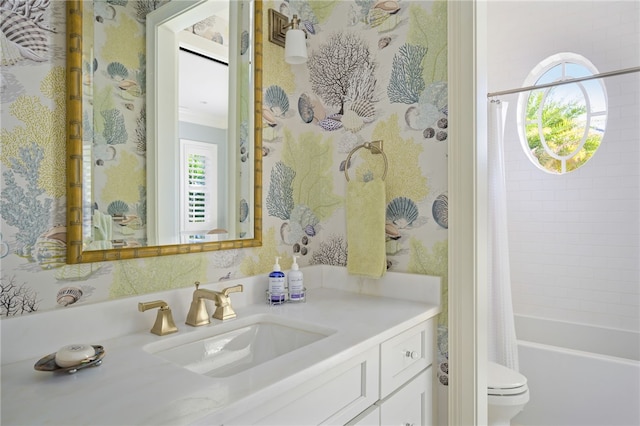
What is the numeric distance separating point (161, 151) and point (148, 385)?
27.8 inches

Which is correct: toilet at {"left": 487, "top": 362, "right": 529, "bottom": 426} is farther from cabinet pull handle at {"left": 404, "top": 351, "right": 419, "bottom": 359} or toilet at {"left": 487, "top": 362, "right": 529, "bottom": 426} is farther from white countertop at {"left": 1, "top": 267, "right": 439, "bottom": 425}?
white countertop at {"left": 1, "top": 267, "right": 439, "bottom": 425}

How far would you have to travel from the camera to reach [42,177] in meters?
1.00

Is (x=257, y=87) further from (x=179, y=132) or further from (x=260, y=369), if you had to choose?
(x=260, y=369)

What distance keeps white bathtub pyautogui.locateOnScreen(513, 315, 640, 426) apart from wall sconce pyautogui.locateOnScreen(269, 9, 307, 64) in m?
2.23

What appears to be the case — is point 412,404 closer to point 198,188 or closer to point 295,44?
point 198,188

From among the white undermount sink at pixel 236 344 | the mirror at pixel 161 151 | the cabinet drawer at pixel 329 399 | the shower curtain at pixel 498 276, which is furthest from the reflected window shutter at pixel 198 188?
the shower curtain at pixel 498 276

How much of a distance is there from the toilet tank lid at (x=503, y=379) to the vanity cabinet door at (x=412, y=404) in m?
0.53

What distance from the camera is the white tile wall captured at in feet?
8.54

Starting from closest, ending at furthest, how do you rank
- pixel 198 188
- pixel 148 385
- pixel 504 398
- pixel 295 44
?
pixel 148 385 → pixel 198 188 → pixel 295 44 → pixel 504 398

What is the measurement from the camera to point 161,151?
4.07ft

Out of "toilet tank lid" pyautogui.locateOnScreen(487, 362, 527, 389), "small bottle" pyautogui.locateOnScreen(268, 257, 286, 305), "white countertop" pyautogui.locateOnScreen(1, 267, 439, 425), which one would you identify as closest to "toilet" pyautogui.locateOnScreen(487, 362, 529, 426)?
"toilet tank lid" pyautogui.locateOnScreen(487, 362, 527, 389)

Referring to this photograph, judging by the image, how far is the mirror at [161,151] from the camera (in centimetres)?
105

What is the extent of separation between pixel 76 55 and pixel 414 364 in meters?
1.34

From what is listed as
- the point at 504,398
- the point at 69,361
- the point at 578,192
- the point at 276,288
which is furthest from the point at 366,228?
the point at 578,192
